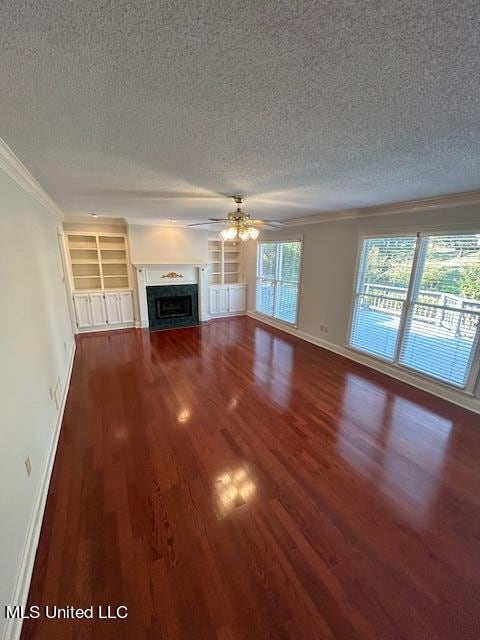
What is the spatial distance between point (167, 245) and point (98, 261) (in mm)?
1536

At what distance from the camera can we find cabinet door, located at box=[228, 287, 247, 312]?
7.27 meters

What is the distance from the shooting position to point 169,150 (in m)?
1.75

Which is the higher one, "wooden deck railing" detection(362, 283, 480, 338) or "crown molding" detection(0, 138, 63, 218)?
"crown molding" detection(0, 138, 63, 218)

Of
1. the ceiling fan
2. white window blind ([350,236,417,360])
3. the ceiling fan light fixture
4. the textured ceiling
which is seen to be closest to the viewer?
the textured ceiling

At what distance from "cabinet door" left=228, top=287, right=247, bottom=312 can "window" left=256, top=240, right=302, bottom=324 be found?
0.57 meters

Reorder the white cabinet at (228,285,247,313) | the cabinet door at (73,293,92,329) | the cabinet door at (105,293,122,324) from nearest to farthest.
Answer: the cabinet door at (73,293,92,329), the cabinet door at (105,293,122,324), the white cabinet at (228,285,247,313)

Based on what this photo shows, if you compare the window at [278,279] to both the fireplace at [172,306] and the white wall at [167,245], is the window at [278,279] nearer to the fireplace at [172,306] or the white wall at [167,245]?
the white wall at [167,245]

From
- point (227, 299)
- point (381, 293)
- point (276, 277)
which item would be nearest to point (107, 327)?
point (227, 299)

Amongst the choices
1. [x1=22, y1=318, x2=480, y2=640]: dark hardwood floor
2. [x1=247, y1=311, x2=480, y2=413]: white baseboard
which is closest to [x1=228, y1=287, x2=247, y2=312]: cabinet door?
[x1=247, y1=311, x2=480, y2=413]: white baseboard

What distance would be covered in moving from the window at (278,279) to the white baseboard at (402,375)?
25.6 inches

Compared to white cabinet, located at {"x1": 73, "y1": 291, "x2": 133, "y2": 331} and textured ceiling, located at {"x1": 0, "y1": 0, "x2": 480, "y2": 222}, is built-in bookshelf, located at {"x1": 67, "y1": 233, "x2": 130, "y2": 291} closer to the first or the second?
white cabinet, located at {"x1": 73, "y1": 291, "x2": 133, "y2": 331}

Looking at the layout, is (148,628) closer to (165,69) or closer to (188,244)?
(165,69)

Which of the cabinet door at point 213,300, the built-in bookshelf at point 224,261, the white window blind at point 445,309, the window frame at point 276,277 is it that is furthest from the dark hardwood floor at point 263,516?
the built-in bookshelf at point 224,261

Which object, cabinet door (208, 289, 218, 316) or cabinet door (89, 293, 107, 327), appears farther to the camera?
cabinet door (208, 289, 218, 316)
